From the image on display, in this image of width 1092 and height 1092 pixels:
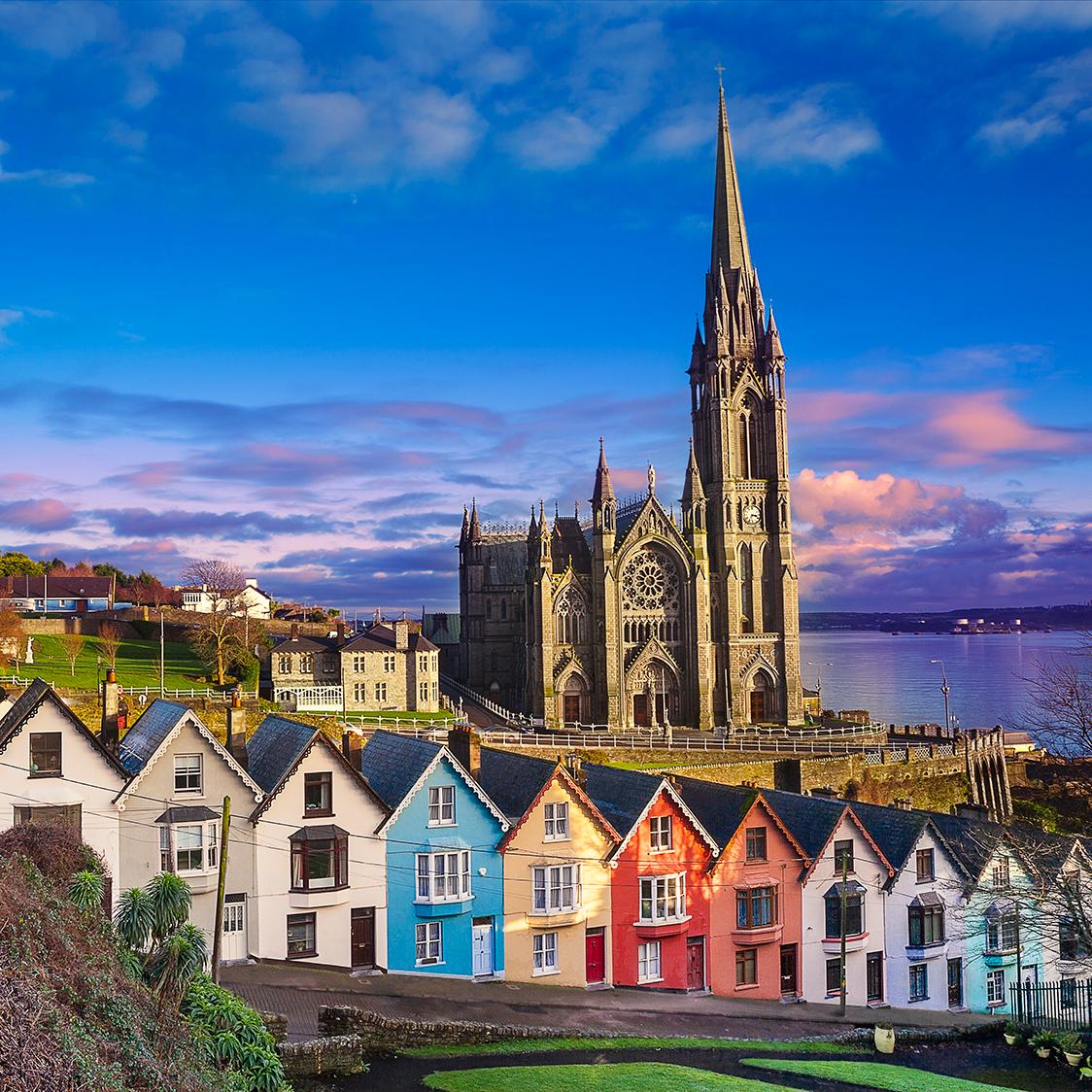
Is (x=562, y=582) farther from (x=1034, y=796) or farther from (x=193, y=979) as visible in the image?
(x=193, y=979)

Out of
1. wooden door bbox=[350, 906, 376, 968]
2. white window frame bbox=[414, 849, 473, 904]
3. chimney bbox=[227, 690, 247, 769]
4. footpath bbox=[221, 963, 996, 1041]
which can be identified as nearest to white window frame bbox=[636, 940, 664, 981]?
footpath bbox=[221, 963, 996, 1041]

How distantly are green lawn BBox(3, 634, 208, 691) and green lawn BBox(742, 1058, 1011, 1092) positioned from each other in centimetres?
4830

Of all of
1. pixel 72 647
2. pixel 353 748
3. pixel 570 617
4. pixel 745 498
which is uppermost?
pixel 745 498

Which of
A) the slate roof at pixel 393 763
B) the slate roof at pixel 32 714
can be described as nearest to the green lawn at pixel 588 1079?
the slate roof at pixel 393 763

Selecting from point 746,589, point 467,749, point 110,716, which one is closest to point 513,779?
point 467,749

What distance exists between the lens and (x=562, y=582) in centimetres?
8625

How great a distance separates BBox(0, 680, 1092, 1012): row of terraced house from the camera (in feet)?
98.4

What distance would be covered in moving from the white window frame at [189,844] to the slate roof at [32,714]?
2.15 metres

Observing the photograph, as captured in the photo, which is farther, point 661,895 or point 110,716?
point 110,716

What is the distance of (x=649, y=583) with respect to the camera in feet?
290

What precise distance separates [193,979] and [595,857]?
1626cm

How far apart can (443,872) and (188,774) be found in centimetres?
810

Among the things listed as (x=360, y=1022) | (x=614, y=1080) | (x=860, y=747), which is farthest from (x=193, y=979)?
(x=860, y=747)

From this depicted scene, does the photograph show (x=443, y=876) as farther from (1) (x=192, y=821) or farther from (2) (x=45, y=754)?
(2) (x=45, y=754)
